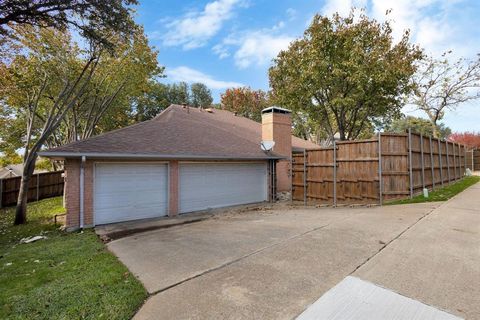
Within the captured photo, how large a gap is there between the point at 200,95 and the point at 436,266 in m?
31.4

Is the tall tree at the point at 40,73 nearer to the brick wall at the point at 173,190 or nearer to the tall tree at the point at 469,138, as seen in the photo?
the brick wall at the point at 173,190

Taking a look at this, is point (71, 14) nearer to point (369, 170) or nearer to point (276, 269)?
point (276, 269)

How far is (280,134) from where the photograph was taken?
15.0 m

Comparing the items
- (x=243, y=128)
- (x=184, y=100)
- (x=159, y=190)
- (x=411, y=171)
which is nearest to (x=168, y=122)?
(x=159, y=190)

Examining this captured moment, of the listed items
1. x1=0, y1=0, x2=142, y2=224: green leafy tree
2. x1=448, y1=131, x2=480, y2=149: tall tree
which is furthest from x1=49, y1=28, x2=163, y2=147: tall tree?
x1=448, y1=131, x2=480, y2=149: tall tree

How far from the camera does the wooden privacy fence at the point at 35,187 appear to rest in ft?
51.6

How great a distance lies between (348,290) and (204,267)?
227 cm

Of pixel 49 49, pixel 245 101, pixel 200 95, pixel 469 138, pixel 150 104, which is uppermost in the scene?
pixel 200 95

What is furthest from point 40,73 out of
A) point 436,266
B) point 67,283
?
point 436,266

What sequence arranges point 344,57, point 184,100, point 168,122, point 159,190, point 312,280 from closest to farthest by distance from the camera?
point 312,280 < point 159,190 < point 168,122 < point 344,57 < point 184,100

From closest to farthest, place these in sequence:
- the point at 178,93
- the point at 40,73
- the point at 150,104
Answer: the point at 40,73
the point at 150,104
the point at 178,93

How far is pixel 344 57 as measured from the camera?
13.8m

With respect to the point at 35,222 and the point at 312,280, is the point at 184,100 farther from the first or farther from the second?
the point at 312,280

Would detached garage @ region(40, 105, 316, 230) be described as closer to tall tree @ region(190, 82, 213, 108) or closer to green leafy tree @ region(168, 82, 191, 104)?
green leafy tree @ region(168, 82, 191, 104)
